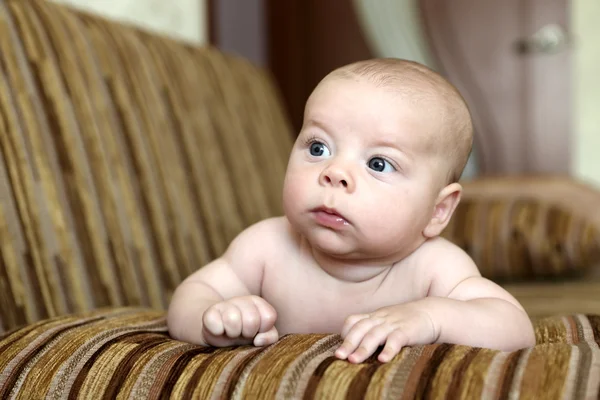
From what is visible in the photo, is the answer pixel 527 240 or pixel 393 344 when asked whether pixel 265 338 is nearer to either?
pixel 393 344

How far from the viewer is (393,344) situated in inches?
28.7

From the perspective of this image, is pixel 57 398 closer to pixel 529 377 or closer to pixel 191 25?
pixel 529 377

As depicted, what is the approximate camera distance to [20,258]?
1084 millimetres

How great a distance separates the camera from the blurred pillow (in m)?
1.75

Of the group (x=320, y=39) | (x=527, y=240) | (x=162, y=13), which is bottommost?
(x=527, y=240)

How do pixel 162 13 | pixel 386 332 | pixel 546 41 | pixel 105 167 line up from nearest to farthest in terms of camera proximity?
pixel 386 332 < pixel 105 167 < pixel 162 13 < pixel 546 41

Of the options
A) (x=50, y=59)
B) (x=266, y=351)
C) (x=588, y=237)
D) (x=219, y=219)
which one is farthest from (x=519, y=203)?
(x=266, y=351)

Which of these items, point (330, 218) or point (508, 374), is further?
point (330, 218)

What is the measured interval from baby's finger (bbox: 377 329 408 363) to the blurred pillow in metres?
1.11

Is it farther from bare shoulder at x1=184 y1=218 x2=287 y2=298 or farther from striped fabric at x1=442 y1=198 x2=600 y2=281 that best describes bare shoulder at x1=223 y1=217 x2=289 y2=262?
striped fabric at x1=442 y1=198 x2=600 y2=281

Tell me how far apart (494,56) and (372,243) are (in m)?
2.55

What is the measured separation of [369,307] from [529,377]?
0.34 metres

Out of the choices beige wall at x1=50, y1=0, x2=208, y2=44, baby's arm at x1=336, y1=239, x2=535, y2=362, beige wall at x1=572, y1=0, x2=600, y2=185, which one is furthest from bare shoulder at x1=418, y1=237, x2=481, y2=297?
beige wall at x1=572, y1=0, x2=600, y2=185

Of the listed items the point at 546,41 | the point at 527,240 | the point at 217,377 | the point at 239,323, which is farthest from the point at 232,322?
the point at 546,41
